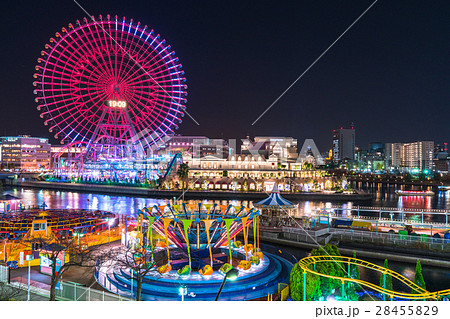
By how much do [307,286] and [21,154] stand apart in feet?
371

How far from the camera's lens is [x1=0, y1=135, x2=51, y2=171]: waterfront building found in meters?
103

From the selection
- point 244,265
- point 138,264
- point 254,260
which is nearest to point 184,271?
point 138,264

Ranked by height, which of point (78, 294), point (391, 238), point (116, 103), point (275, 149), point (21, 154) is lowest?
point (391, 238)

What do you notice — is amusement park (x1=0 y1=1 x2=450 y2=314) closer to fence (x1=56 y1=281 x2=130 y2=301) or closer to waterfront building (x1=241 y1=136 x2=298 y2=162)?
fence (x1=56 y1=281 x2=130 y2=301)

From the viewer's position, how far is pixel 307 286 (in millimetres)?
9602

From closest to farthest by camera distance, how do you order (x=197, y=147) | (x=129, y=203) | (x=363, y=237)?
(x=363, y=237) < (x=129, y=203) < (x=197, y=147)

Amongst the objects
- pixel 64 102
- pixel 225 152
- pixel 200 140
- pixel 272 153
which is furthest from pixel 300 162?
pixel 64 102

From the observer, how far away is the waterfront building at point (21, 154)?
103438 mm

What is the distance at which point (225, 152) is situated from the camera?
78.1m

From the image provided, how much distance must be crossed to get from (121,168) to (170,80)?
24032 millimetres

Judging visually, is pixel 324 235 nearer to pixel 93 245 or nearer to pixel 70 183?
pixel 93 245

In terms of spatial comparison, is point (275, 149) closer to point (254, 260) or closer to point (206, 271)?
point (254, 260)

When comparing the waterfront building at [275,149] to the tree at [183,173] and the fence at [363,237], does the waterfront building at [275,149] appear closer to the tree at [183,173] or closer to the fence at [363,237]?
the tree at [183,173]

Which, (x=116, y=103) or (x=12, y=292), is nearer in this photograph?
(x=12, y=292)
